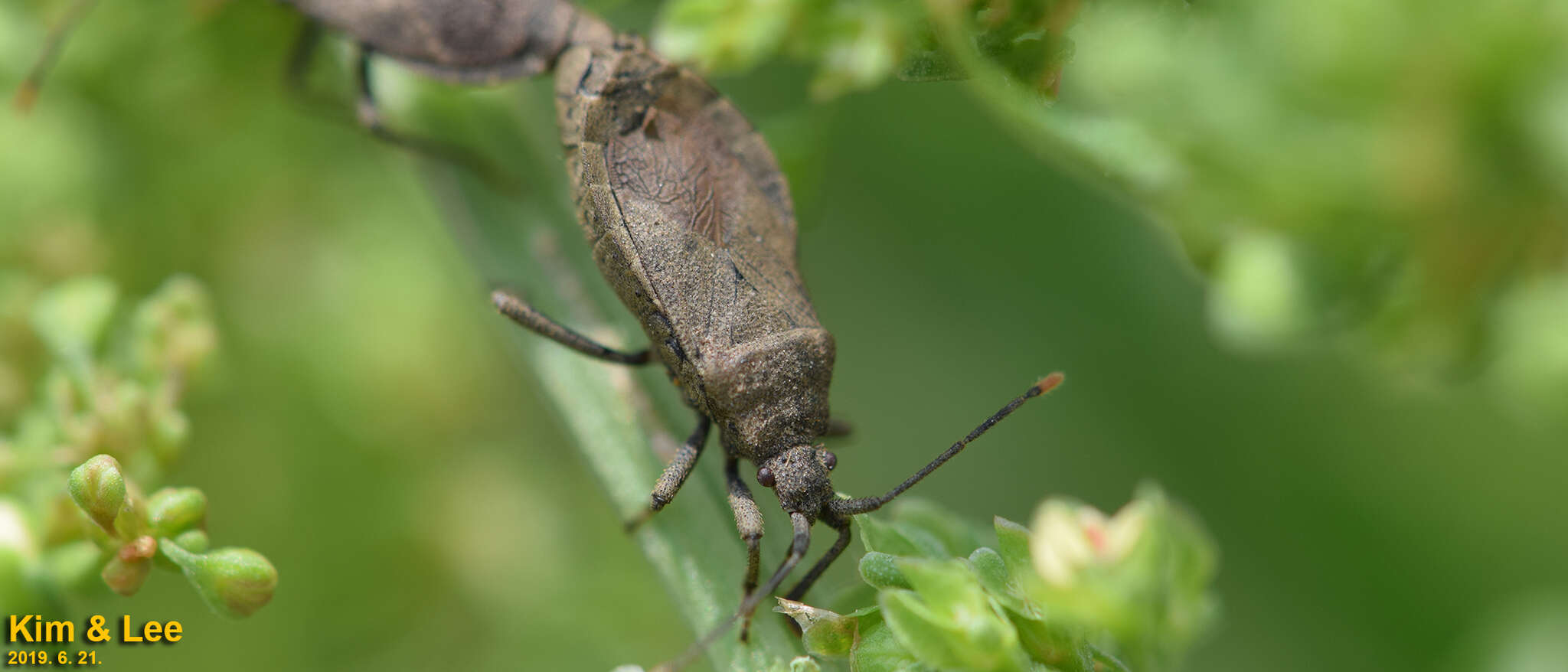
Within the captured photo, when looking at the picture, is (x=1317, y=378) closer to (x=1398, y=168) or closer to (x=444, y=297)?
(x=1398, y=168)

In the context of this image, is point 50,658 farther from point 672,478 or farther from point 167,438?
point 672,478

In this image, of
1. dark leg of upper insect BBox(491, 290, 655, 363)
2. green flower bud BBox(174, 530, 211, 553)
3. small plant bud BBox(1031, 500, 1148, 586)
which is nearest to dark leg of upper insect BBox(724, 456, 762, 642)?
dark leg of upper insect BBox(491, 290, 655, 363)

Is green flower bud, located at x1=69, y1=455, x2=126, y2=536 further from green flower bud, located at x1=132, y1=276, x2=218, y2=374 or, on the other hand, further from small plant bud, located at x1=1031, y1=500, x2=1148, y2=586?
small plant bud, located at x1=1031, y1=500, x2=1148, y2=586

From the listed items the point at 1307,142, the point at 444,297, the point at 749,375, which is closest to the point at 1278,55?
the point at 1307,142

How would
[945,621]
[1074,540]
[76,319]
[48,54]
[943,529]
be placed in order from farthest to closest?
[48,54] → [76,319] → [943,529] → [945,621] → [1074,540]

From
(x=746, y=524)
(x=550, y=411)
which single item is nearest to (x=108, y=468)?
(x=746, y=524)
